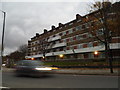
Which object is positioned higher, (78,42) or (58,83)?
(78,42)

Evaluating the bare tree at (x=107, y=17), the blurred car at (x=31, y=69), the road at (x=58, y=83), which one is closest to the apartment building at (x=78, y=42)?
the bare tree at (x=107, y=17)

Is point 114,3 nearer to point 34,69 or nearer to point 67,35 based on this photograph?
point 34,69

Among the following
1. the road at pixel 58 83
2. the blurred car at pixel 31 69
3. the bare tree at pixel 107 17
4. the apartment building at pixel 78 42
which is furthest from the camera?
the apartment building at pixel 78 42

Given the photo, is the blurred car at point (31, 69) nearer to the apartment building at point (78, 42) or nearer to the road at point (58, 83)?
the road at point (58, 83)

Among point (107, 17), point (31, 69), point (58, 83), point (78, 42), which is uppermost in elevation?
point (107, 17)

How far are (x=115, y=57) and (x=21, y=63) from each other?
81.4ft

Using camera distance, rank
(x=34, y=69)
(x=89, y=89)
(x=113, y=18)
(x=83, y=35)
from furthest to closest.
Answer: (x=83, y=35)
(x=113, y=18)
(x=34, y=69)
(x=89, y=89)

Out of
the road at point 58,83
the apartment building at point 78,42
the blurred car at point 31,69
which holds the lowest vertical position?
the road at point 58,83

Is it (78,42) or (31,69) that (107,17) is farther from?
(78,42)

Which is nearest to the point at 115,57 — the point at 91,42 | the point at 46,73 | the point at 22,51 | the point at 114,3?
the point at 91,42

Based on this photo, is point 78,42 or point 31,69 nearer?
point 31,69

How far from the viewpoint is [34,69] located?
951 centimetres

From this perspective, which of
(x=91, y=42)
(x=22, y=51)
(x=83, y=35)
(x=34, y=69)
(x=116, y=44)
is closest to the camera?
(x=34, y=69)

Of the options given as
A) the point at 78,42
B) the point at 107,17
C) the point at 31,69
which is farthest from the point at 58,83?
the point at 78,42
